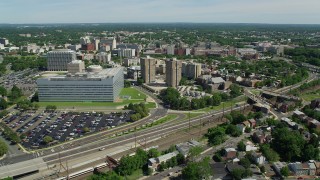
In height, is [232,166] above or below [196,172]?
below

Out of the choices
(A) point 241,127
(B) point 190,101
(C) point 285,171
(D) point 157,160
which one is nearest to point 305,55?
(B) point 190,101

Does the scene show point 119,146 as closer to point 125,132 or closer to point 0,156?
point 125,132

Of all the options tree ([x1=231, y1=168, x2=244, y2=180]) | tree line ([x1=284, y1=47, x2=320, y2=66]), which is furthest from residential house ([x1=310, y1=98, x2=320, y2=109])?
tree line ([x1=284, y1=47, x2=320, y2=66])

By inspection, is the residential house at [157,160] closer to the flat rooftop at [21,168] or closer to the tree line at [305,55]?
the flat rooftop at [21,168]

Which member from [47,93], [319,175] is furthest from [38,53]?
[319,175]

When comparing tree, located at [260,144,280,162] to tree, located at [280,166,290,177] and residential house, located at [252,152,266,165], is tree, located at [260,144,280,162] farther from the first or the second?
tree, located at [280,166,290,177]

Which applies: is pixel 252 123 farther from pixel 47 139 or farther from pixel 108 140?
pixel 47 139

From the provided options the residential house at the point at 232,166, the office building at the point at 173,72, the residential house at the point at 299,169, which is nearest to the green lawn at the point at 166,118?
the residential house at the point at 232,166
